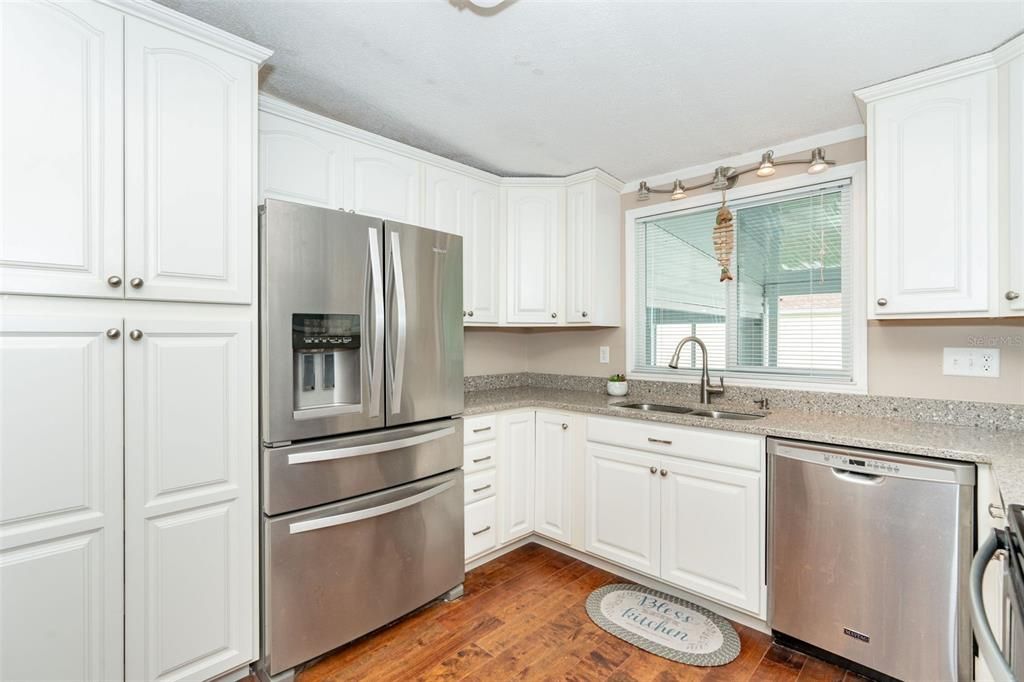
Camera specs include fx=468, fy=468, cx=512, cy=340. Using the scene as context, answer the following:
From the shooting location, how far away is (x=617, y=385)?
3.02 metres

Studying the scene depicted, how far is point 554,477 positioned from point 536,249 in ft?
4.71

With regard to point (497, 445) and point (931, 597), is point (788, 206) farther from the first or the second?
point (497, 445)

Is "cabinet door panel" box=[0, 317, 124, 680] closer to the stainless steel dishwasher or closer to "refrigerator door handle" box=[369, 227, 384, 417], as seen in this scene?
"refrigerator door handle" box=[369, 227, 384, 417]

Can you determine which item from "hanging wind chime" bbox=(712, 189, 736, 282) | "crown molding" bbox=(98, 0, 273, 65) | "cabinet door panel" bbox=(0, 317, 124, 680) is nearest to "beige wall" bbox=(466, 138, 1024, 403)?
"hanging wind chime" bbox=(712, 189, 736, 282)

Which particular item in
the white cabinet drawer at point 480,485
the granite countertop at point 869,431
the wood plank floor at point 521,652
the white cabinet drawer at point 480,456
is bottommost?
the wood plank floor at point 521,652

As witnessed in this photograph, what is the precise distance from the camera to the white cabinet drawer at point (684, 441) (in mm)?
2043

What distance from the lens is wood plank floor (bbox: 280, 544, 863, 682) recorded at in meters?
1.82

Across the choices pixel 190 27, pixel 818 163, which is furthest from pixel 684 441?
pixel 190 27

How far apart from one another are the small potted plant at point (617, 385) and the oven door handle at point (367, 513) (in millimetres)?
1246

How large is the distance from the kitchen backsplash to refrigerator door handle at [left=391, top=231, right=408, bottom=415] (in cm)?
124

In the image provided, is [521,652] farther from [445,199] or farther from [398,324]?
[445,199]

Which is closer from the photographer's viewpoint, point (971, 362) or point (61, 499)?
point (61, 499)

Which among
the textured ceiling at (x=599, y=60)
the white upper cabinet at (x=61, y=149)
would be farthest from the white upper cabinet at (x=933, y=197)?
the white upper cabinet at (x=61, y=149)

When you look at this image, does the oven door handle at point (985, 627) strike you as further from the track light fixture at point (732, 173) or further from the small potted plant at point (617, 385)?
the small potted plant at point (617, 385)
